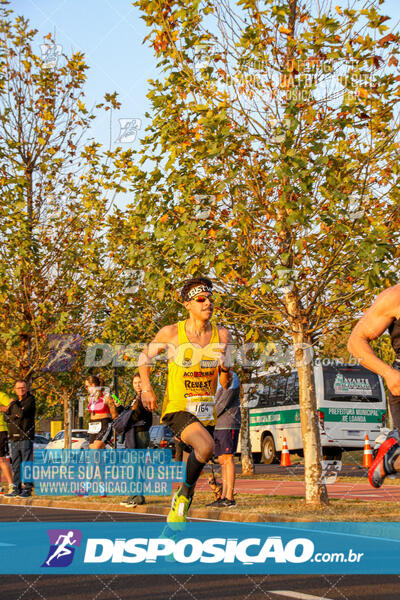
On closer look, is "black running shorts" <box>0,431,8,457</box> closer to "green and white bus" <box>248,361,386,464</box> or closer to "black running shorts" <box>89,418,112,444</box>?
"black running shorts" <box>89,418,112,444</box>

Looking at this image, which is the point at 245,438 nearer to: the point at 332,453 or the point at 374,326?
the point at 332,453

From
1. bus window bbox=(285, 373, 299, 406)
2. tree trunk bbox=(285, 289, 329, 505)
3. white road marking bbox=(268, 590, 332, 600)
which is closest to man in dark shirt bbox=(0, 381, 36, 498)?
tree trunk bbox=(285, 289, 329, 505)

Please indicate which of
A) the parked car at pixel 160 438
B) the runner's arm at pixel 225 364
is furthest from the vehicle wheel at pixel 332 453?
the runner's arm at pixel 225 364

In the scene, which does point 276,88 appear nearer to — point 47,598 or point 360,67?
point 360,67

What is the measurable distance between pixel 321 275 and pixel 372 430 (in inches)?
713

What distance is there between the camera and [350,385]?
99.8 ft

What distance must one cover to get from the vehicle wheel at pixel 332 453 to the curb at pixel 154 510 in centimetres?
1706

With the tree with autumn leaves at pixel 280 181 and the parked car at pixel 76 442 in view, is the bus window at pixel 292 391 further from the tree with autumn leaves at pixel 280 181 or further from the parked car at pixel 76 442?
the tree with autumn leaves at pixel 280 181

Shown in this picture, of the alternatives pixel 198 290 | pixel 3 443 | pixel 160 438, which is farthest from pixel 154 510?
pixel 160 438

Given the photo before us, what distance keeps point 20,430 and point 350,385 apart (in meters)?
17.1

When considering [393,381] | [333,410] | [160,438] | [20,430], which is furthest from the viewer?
[160,438]

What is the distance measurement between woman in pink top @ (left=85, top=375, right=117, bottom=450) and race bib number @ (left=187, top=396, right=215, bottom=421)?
26.2ft

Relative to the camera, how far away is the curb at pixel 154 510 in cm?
1088

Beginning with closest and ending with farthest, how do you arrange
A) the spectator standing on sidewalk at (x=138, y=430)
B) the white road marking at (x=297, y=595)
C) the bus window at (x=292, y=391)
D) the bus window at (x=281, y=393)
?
the white road marking at (x=297, y=595) < the spectator standing on sidewalk at (x=138, y=430) < the bus window at (x=292, y=391) < the bus window at (x=281, y=393)
